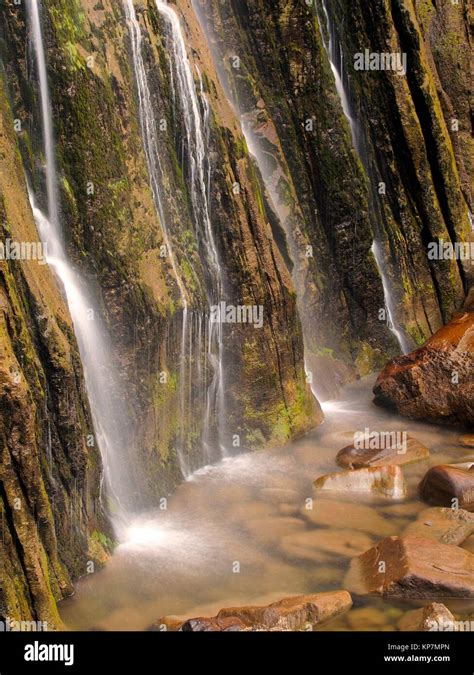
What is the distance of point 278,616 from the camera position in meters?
8.30

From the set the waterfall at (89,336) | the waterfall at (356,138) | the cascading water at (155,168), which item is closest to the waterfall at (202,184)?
the cascading water at (155,168)

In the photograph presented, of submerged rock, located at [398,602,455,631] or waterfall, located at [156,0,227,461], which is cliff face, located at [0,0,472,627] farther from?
submerged rock, located at [398,602,455,631]

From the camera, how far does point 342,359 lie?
56.3 ft

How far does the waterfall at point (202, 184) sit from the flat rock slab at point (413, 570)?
390 cm

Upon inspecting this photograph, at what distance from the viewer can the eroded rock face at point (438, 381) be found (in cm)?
1435

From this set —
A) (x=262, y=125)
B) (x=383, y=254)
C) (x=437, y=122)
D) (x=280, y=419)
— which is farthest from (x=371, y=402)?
(x=437, y=122)

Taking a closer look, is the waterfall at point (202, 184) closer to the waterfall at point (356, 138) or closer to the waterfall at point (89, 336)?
the waterfall at point (89, 336)

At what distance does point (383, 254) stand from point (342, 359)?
2751 millimetres

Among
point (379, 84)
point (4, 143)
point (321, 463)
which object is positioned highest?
point (379, 84)

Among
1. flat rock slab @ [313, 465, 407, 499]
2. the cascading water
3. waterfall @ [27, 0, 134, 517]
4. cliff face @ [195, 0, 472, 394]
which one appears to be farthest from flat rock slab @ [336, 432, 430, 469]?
waterfall @ [27, 0, 134, 517]

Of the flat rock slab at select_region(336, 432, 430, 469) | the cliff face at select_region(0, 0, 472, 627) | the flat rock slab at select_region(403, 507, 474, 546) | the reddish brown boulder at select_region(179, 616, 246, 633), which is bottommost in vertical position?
the reddish brown boulder at select_region(179, 616, 246, 633)

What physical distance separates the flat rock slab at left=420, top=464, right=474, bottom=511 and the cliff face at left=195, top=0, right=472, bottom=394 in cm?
473

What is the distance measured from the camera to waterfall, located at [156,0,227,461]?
12688 mm

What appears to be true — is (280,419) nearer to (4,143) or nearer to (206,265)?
(206,265)
